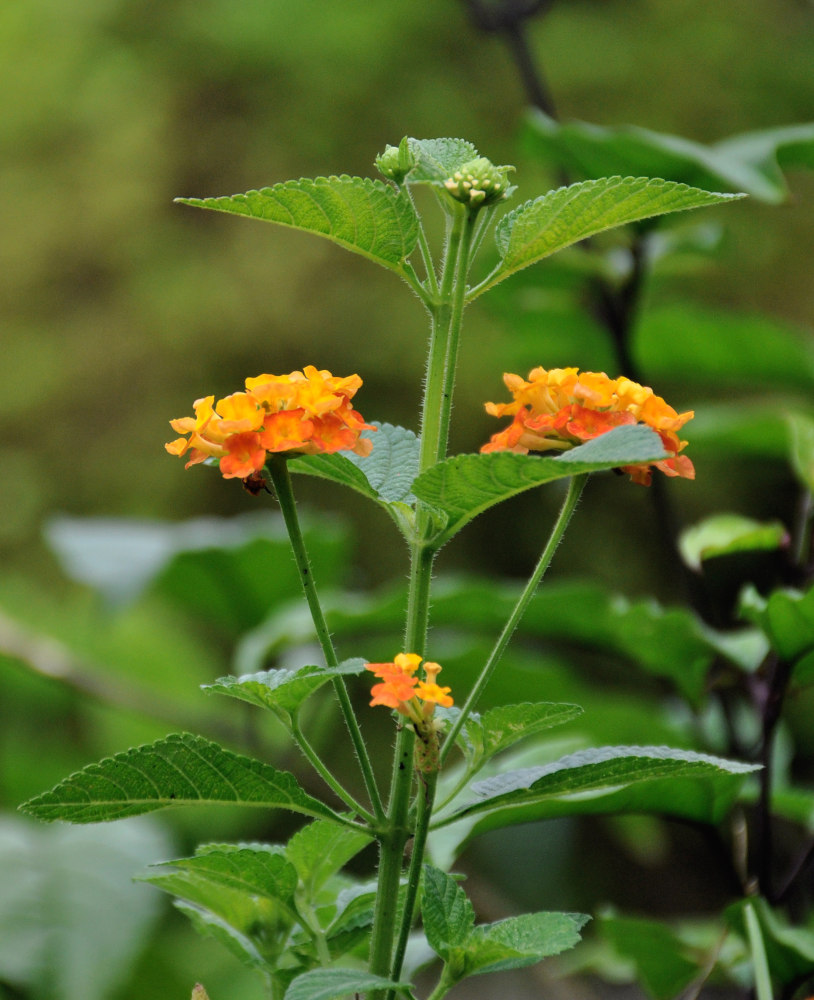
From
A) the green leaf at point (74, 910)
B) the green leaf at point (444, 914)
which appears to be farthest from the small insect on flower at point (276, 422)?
the green leaf at point (74, 910)

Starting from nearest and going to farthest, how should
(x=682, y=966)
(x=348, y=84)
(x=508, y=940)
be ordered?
(x=508, y=940) → (x=682, y=966) → (x=348, y=84)

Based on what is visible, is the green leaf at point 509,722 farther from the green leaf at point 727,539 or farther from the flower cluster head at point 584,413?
the green leaf at point 727,539

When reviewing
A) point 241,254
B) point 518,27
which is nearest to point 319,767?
point 518,27

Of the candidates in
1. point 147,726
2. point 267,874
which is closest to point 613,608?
point 267,874

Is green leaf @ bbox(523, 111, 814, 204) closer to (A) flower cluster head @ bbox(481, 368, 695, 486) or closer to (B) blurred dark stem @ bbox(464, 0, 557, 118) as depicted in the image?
(B) blurred dark stem @ bbox(464, 0, 557, 118)

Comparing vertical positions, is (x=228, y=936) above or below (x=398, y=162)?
below

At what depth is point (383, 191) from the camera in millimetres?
250

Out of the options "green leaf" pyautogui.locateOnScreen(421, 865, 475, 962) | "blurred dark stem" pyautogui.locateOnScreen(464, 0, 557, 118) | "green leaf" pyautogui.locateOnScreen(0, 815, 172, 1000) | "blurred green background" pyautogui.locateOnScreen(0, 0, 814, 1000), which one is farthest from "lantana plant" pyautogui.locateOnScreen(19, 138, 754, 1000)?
"blurred green background" pyautogui.locateOnScreen(0, 0, 814, 1000)

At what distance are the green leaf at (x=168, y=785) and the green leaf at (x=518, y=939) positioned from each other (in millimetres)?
46

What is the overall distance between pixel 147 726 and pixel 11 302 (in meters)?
0.70

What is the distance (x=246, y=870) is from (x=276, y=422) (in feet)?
0.36

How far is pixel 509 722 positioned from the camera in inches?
9.7

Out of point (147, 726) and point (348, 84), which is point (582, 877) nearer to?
point (147, 726)

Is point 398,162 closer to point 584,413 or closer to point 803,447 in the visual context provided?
point 584,413
